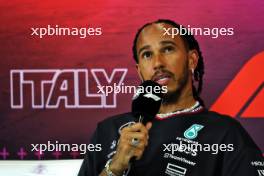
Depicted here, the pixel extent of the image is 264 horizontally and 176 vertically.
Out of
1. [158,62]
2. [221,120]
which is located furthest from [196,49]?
[221,120]

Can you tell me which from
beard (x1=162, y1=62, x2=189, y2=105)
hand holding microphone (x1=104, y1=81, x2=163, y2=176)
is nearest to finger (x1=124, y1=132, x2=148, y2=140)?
hand holding microphone (x1=104, y1=81, x2=163, y2=176)

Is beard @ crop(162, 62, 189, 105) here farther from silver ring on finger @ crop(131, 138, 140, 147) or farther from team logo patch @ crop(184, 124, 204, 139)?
silver ring on finger @ crop(131, 138, 140, 147)

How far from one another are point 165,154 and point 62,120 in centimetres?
44

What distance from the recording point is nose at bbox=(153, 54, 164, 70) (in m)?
1.68

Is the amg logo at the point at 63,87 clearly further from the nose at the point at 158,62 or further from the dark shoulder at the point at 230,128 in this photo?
the dark shoulder at the point at 230,128

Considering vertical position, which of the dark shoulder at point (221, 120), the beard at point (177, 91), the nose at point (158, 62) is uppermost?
the nose at point (158, 62)

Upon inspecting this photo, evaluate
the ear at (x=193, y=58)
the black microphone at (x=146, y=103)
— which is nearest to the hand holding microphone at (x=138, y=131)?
the black microphone at (x=146, y=103)

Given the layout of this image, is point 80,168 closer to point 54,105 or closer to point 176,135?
point 54,105

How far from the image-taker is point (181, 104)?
174cm

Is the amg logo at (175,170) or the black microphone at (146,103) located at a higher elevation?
the black microphone at (146,103)

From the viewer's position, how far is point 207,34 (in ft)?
5.77

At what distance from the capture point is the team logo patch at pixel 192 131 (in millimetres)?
1715

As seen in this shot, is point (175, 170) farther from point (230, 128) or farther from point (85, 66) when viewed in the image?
point (85, 66)

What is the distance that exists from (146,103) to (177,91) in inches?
11.2
